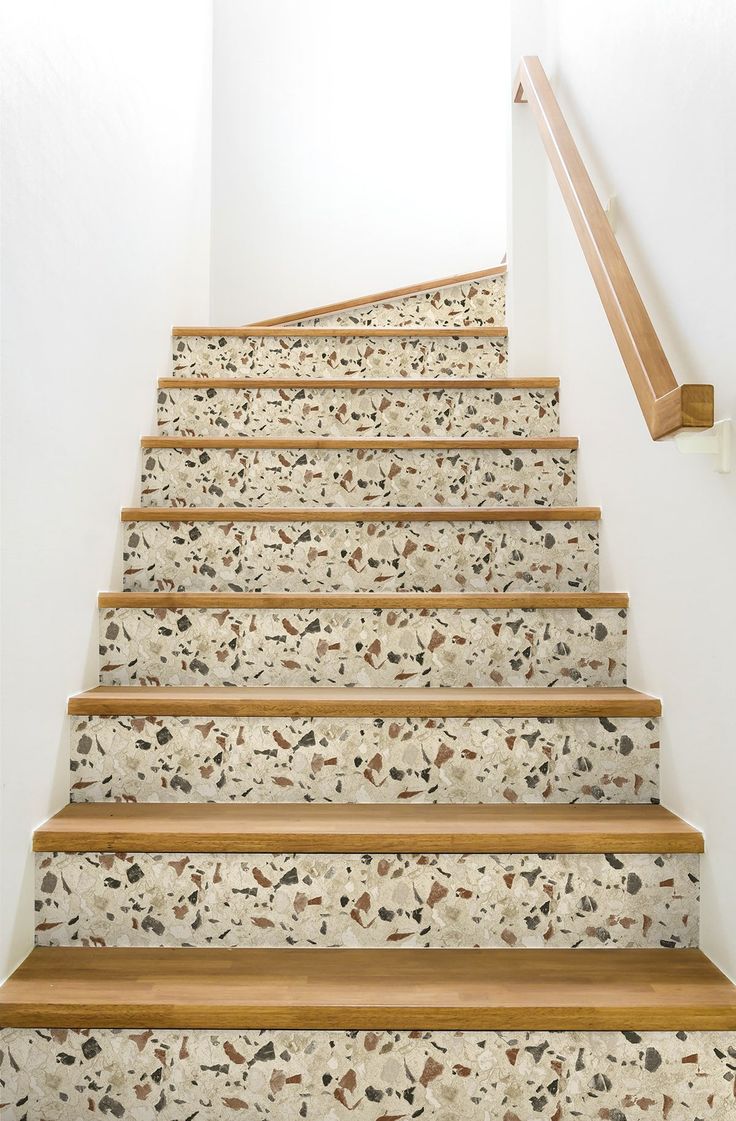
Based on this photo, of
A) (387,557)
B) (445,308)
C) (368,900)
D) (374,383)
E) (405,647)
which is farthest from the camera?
(445,308)

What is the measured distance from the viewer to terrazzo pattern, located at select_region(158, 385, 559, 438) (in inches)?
110

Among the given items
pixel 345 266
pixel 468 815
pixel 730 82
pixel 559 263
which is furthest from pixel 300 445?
pixel 345 266

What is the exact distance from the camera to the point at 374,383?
2.80m

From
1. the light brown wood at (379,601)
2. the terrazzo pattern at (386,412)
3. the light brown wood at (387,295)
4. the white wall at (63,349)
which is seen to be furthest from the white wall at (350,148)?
the light brown wood at (379,601)

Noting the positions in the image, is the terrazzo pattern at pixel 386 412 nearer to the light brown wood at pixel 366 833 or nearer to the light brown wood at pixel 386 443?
the light brown wood at pixel 386 443

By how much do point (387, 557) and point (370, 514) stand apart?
119mm

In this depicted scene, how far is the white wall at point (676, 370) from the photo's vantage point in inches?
59.5

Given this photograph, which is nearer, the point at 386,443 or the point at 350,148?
the point at 386,443

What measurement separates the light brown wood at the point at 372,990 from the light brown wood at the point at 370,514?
1.09 m

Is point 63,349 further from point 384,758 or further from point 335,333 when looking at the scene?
point 335,333

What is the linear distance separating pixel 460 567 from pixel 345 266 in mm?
2644

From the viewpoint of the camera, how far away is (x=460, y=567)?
2.35 meters

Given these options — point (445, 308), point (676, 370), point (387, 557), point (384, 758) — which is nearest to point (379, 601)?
point (387, 557)

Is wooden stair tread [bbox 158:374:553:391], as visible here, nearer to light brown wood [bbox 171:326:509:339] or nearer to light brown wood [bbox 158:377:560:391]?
light brown wood [bbox 158:377:560:391]
